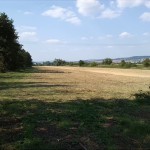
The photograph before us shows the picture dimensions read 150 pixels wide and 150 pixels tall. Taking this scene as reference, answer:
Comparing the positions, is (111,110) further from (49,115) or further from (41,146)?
(41,146)

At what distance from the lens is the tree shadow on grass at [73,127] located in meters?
8.39

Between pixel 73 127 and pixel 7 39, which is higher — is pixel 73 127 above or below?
below

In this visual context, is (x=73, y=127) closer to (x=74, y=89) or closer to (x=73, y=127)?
(x=73, y=127)

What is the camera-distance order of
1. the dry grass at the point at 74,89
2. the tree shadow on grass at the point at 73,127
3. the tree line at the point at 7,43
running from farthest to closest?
1. the tree line at the point at 7,43
2. the dry grass at the point at 74,89
3. the tree shadow on grass at the point at 73,127

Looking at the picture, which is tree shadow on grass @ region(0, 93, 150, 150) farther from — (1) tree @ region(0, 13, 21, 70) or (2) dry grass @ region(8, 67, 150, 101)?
(1) tree @ region(0, 13, 21, 70)

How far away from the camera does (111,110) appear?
13.9m

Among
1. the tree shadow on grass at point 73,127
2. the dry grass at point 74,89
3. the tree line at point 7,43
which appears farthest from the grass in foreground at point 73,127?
the tree line at point 7,43

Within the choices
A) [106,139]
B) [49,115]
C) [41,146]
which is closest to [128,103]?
[49,115]

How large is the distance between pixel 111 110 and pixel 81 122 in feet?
10.4

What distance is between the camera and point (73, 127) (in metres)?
10.2

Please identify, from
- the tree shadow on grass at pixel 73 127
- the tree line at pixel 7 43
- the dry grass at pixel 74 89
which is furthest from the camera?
the tree line at pixel 7 43

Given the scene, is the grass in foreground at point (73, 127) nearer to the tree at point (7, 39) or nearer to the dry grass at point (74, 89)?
the dry grass at point (74, 89)

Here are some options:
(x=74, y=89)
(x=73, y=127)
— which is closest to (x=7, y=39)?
(x=74, y=89)

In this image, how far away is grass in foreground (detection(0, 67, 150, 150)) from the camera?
27.6ft
